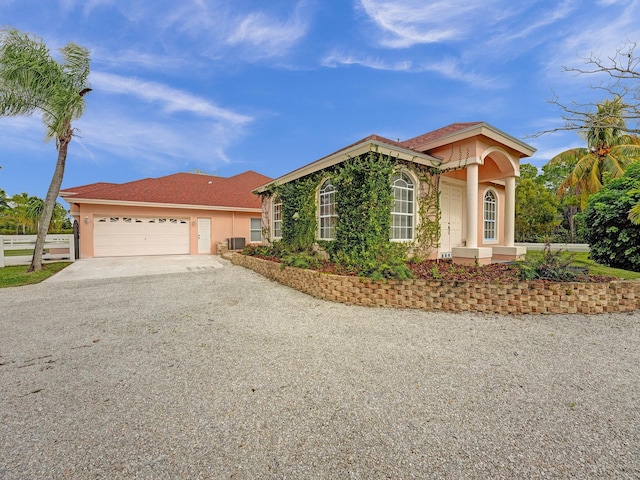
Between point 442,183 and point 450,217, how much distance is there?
46.6 inches

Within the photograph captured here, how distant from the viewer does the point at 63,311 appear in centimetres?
525

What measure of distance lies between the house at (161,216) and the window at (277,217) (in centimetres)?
363

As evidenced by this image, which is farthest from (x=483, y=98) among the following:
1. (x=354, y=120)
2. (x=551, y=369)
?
(x=551, y=369)

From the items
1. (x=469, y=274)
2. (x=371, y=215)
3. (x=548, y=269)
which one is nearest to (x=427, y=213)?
(x=371, y=215)

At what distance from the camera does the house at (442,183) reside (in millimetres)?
7695

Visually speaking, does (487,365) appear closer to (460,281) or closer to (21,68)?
(460,281)

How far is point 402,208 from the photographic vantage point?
26.5 ft

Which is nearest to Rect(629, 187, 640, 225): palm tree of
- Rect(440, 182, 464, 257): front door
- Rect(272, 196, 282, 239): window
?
Rect(440, 182, 464, 257): front door

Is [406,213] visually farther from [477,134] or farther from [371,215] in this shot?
[477,134]

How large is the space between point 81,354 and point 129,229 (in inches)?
486

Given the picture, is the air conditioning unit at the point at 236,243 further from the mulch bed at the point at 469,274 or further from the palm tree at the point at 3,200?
the palm tree at the point at 3,200

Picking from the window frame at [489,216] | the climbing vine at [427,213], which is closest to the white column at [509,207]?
the window frame at [489,216]

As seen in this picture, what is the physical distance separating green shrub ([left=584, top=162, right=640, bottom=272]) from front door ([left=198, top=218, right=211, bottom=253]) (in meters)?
16.4

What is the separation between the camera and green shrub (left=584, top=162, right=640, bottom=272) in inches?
308
